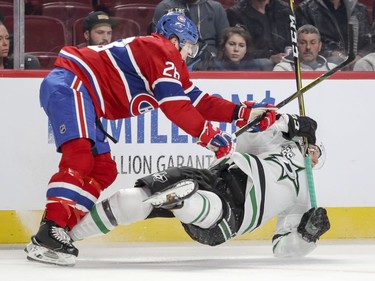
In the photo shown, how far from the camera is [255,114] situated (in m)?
5.21

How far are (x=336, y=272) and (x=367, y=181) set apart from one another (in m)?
1.68

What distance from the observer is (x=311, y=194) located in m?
5.19

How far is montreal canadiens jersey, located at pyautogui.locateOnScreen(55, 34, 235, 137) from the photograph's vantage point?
4820 millimetres

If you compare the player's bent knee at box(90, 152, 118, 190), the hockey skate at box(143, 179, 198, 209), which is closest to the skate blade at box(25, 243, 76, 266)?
the hockey skate at box(143, 179, 198, 209)

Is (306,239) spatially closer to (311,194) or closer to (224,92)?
(311,194)

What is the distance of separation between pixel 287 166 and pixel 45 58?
1.65 meters

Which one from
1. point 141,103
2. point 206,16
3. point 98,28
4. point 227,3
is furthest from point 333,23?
point 141,103

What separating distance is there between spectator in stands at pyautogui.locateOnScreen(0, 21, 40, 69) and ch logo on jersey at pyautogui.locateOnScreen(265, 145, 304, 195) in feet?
5.06

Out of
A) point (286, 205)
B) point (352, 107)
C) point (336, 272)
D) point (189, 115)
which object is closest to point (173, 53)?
point (189, 115)

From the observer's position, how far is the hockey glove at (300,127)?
5.08 m

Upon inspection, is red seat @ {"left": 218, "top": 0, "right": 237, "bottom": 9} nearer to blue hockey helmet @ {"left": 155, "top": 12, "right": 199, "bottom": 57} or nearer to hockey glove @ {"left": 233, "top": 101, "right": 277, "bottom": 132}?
hockey glove @ {"left": 233, "top": 101, "right": 277, "bottom": 132}

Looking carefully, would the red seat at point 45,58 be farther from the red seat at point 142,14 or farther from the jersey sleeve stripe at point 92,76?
the jersey sleeve stripe at point 92,76

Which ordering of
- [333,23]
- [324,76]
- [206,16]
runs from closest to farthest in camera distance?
[324,76] → [206,16] → [333,23]

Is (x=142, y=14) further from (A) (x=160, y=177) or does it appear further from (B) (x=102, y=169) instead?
(A) (x=160, y=177)
